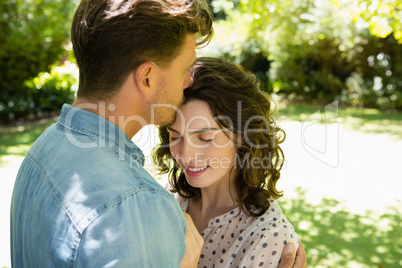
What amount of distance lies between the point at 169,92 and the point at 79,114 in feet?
1.39

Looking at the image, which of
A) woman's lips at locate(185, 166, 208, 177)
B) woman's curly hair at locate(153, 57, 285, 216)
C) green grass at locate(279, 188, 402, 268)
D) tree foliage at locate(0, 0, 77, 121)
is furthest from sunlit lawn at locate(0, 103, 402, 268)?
tree foliage at locate(0, 0, 77, 121)

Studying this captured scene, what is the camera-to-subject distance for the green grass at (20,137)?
909cm

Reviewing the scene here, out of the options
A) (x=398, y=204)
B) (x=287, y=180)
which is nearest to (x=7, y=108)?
(x=287, y=180)

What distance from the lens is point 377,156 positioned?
8570 millimetres

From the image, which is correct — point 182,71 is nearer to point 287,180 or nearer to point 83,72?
point 83,72

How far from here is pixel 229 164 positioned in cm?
252

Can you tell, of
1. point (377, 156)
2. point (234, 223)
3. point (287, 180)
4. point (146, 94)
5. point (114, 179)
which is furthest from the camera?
point (377, 156)

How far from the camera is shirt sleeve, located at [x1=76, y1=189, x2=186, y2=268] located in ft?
4.06

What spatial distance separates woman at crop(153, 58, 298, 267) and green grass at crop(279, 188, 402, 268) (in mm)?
2601

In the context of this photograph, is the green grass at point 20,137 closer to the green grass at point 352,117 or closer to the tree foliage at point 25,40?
the tree foliage at point 25,40

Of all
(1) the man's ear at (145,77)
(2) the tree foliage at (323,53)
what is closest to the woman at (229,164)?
(1) the man's ear at (145,77)

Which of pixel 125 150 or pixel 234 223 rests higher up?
pixel 125 150

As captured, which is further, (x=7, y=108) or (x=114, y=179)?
(x=7, y=108)

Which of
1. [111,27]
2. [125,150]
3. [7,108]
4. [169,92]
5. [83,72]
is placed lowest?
[7,108]
